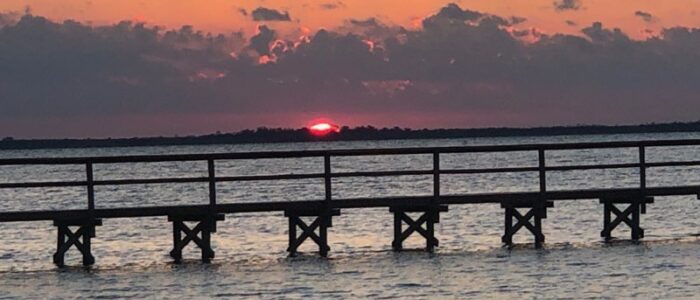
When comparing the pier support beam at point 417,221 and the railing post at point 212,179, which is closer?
the railing post at point 212,179

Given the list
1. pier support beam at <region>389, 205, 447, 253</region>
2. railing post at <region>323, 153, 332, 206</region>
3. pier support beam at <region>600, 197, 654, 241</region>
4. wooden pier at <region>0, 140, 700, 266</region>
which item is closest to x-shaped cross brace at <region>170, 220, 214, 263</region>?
wooden pier at <region>0, 140, 700, 266</region>

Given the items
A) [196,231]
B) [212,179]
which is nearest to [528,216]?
[196,231]

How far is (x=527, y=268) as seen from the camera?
2527cm

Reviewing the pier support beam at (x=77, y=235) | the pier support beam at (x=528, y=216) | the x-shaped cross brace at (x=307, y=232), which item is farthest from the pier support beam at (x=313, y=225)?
the pier support beam at (x=77, y=235)

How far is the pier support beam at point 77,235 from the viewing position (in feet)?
87.4

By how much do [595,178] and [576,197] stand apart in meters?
60.5

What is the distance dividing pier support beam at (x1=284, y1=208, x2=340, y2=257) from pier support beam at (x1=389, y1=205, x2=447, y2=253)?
1.32 m

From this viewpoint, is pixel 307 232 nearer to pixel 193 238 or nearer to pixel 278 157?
pixel 278 157

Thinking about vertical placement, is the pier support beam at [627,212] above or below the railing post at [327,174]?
below

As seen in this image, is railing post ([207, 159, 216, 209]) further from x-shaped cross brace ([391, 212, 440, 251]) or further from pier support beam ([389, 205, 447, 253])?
x-shaped cross brace ([391, 212, 440, 251])

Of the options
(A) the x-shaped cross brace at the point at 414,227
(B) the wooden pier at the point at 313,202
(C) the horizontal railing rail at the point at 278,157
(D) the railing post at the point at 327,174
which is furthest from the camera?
(A) the x-shaped cross brace at the point at 414,227

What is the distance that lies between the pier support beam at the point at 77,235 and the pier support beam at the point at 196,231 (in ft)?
4.85

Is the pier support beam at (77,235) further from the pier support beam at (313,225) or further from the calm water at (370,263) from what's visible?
the pier support beam at (313,225)

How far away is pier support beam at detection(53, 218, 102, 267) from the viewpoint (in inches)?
1049
